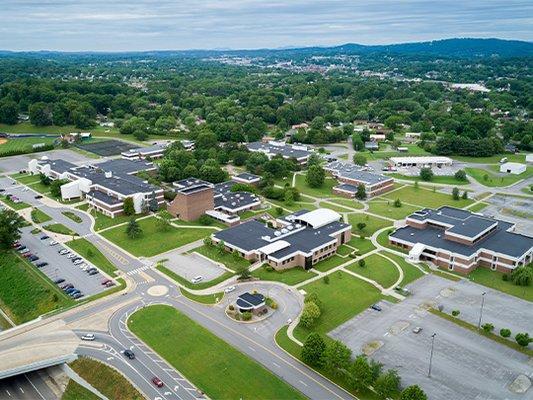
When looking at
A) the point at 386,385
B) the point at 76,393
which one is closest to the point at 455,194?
the point at 386,385

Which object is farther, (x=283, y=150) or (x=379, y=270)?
(x=283, y=150)

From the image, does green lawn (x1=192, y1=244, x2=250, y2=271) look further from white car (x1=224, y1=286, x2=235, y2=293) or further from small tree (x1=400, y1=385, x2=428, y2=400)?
small tree (x1=400, y1=385, x2=428, y2=400)

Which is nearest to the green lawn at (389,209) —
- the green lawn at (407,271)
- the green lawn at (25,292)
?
the green lawn at (407,271)

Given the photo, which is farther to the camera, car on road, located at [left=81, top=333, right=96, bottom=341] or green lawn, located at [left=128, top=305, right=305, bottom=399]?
car on road, located at [left=81, top=333, right=96, bottom=341]

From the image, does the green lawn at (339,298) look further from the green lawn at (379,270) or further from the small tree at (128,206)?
the small tree at (128,206)

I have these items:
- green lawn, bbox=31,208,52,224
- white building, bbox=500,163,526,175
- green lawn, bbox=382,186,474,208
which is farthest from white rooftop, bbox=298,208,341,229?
white building, bbox=500,163,526,175

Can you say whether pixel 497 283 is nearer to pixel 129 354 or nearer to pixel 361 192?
pixel 361 192

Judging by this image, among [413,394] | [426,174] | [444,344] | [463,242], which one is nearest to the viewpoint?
[413,394]
